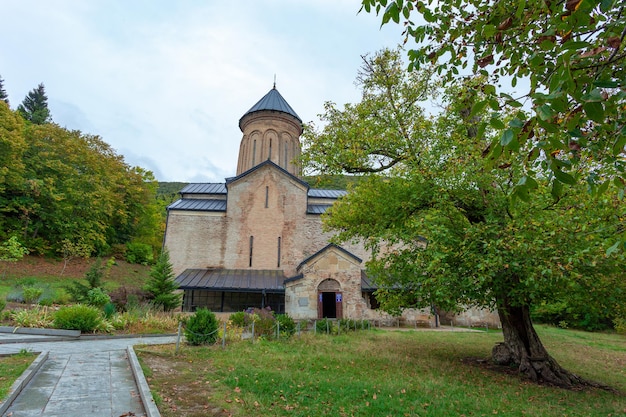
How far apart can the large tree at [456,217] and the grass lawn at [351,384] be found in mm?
1598

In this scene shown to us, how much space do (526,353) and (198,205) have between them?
20.5m

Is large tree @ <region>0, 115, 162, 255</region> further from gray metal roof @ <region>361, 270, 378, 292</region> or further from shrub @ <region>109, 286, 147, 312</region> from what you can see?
gray metal roof @ <region>361, 270, 378, 292</region>

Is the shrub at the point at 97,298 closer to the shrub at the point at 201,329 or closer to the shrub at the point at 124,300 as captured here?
the shrub at the point at 124,300

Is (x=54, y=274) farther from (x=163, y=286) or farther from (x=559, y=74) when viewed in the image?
(x=559, y=74)

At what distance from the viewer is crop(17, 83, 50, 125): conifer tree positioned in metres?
42.8

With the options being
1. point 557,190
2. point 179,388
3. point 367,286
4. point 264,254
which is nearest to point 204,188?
point 264,254

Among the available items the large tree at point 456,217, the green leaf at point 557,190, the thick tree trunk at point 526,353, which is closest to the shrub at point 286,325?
the large tree at point 456,217

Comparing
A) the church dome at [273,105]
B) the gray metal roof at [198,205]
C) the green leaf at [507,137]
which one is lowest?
the green leaf at [507,137]

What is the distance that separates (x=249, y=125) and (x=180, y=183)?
7565 cm

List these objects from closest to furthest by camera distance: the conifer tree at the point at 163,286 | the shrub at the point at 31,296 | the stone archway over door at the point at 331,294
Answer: the shrub at the point at 31,296, the conifer tree at the point at 163,286, the stone archway over door at the point at 331,294

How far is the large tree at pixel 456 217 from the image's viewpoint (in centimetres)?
667

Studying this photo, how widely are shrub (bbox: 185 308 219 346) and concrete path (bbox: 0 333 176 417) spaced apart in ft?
6.26

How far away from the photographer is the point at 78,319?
11.3 meters

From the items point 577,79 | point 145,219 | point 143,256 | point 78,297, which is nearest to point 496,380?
point 577,79
